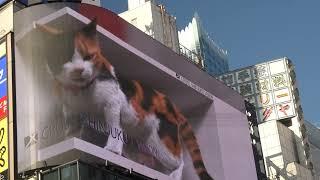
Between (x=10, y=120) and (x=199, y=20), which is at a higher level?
(x=199, y=20)

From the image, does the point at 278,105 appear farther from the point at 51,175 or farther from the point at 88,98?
the point at 51,175

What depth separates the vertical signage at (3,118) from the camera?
29625mm

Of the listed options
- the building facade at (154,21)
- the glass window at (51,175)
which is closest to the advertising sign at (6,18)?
the glass window at (51,175)

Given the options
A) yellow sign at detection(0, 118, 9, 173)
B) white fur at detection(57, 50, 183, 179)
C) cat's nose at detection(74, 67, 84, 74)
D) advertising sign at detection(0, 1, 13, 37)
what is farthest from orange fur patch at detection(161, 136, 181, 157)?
yellow sign at detection(0, 118, 9, 173)

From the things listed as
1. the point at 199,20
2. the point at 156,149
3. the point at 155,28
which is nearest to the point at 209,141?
the point at 156,149

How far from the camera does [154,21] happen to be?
78438 millimetres

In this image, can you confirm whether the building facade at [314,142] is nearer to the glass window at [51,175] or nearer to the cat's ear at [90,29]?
the cat's ear at [90,29]

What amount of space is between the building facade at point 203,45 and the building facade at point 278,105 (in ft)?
212

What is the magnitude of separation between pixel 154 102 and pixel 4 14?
1190 cm

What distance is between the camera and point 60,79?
43.0m

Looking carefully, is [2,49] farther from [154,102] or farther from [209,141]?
[209,141]

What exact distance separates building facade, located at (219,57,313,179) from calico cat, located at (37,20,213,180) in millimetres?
32230

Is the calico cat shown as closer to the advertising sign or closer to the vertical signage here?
the advertising sign

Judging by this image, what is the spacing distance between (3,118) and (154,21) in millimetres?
47936
